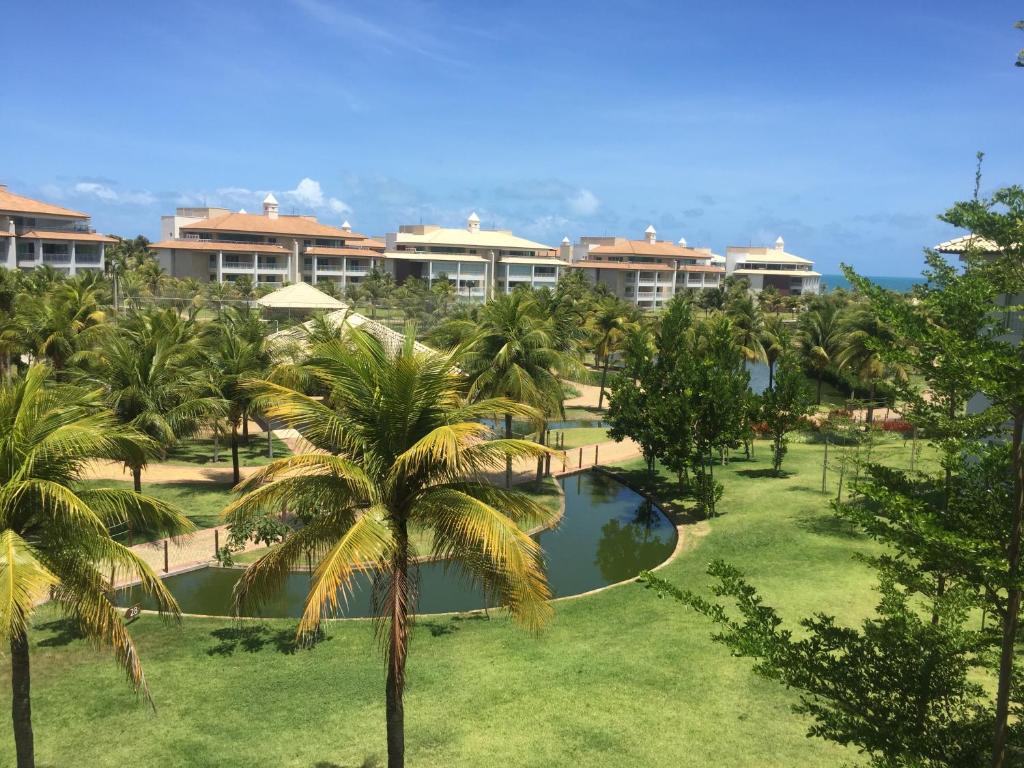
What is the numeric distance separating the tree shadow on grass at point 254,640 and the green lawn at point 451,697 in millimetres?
47

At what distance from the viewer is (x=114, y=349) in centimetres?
1955

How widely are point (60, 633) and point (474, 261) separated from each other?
86774 millimetres

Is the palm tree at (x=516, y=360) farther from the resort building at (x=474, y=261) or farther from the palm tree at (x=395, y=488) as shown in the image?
the resort building at (x=474, y=261)

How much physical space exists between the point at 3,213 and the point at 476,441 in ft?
259

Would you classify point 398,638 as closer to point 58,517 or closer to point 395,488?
point 395,488

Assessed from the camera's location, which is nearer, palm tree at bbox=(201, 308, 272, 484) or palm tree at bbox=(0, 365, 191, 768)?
palm tree at bbox=(0, 365, 191, 768)

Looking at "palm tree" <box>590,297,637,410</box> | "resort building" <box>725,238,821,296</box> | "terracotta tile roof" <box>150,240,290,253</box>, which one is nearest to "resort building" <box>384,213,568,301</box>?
"terracotta tile roof" <box>150,240,290,253</box>

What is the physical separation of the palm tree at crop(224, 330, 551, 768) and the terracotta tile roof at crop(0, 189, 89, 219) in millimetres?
76979

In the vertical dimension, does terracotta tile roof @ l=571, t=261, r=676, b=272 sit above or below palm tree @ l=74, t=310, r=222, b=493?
above

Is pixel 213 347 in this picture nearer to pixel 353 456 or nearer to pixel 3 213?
pixel 353 456

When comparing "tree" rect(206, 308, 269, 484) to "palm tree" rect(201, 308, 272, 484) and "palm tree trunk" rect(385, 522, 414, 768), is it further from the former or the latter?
"palm tree trunk" rect(385, 522, 414, 768)

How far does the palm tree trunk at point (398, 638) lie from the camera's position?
814cm

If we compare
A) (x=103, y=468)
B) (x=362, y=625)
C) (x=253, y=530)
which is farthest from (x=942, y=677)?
(x=103, y=468)

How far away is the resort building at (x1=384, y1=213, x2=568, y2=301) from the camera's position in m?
98.8
